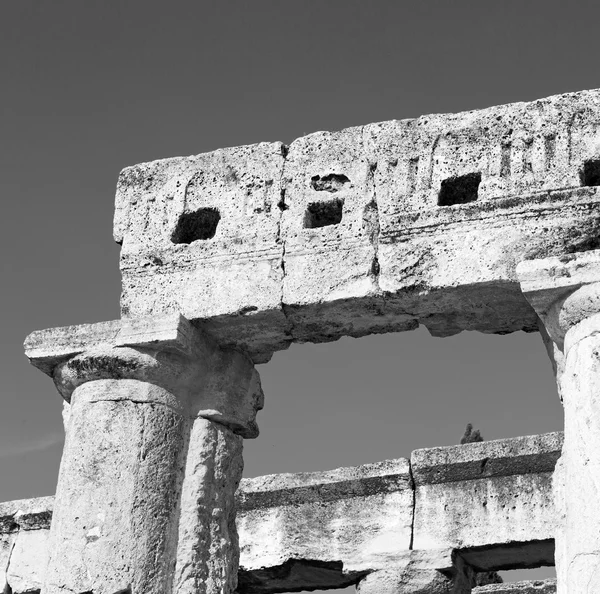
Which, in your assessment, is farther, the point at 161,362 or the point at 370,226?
the point at 161,362

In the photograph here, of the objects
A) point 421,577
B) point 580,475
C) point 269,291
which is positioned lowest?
point 580,475

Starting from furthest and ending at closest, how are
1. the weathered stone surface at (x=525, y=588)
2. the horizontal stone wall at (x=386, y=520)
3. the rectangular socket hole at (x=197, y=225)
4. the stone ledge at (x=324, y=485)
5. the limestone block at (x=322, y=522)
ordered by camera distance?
the weathered stone surface at (x=525, y=588)
the stone ledge at (x=324, y=485)
the limestone block at (x=322, y=522)
the horizontal stone wall at (x=386, y=520)
the rectangular socket hole at (x=197, y=225)

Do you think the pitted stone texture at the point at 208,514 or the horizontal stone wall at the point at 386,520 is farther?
the horizontal stone wall at the point at 386,520

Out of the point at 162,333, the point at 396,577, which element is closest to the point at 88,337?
the point at 162,333

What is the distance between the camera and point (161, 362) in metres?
8.62

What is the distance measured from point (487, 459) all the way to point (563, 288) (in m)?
5.28

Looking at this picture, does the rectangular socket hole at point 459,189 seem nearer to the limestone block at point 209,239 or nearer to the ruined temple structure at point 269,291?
the ruined temple structure at point 269,291

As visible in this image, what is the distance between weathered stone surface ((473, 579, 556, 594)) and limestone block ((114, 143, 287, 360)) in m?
6.57

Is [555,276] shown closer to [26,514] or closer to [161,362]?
[161,362]

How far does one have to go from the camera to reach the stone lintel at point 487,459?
12.4m

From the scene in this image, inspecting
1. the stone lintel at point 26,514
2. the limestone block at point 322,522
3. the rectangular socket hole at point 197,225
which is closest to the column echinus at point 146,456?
the rectangular socket hole at point 197,225

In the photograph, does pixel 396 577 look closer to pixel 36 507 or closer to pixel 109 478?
pixel 36 507

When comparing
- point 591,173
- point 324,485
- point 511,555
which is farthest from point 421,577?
point 591,173

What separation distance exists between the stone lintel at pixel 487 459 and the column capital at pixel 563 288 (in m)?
4.70
